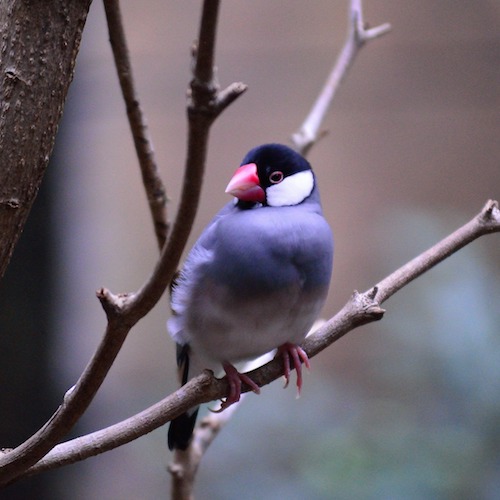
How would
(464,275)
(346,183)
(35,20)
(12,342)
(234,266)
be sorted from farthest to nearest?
(346,183) < (12,342) < (464,275) < (234,266) < (35,20)

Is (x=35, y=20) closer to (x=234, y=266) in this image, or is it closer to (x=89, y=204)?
(x=234, y=266)

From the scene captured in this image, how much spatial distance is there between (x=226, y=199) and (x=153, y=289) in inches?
47.5

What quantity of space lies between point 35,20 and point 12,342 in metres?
1.07

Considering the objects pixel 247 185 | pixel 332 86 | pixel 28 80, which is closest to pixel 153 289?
pixel 28 80

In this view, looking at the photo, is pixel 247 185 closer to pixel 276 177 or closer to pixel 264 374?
pixel 276 177

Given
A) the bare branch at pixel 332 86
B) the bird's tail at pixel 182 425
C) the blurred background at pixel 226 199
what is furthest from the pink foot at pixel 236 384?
the blurred background at pixel 226 199

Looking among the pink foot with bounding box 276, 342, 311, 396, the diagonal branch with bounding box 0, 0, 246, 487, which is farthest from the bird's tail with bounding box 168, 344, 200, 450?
the diagonal branch with bounding box 0, 0, 246, 487

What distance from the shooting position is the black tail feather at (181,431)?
2.99 feet

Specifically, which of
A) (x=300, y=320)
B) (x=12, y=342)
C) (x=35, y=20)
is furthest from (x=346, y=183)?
(x=35, y=20)

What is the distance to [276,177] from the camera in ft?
2.87

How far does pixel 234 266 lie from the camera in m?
0.80

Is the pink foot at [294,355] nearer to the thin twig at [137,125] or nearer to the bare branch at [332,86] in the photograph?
the thin twig at [137,125]

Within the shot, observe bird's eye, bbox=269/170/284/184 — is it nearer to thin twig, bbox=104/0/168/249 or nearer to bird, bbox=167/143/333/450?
bird, bbox=167/143/333/450

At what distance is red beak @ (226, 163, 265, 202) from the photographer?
838 millimetres
